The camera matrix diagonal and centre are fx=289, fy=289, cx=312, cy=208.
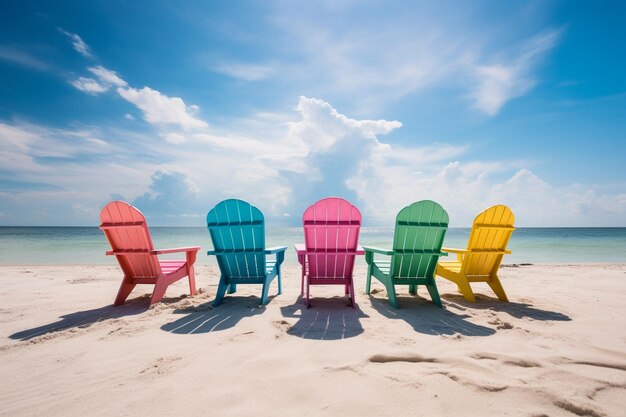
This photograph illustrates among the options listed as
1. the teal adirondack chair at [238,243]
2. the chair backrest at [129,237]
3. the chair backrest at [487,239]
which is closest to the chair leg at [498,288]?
the chair backrest at [487,239]

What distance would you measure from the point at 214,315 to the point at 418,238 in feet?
9.82

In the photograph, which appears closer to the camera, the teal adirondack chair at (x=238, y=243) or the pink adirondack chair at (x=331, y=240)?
the pink adirondack chair at (x=331, y=240)

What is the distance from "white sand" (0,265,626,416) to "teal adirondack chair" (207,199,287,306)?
1.37ft

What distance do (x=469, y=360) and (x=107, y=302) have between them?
5.04 meters

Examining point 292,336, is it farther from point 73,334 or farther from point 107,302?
point 107,302

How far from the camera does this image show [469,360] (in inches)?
90.7

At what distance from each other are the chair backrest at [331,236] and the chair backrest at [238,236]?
2.37 ft

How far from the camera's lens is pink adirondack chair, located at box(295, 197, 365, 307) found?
4.08 m

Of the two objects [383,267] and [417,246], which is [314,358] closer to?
[417,246]

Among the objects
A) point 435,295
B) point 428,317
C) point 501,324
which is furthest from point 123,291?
point 501,324

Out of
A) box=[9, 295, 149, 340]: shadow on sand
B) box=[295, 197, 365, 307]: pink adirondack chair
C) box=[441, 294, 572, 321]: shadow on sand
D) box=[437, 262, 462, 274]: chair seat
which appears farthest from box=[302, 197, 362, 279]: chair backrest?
box=[9, 295, 149, 340]: shadow on sand

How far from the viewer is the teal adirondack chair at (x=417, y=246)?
4.10 metres

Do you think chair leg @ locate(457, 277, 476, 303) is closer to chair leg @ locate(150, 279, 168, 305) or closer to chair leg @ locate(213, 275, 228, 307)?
chair leg @ locate(213, 275, 228, 307)

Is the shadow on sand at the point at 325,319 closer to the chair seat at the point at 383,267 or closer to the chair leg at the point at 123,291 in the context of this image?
the chair seat at the point at 383,267
